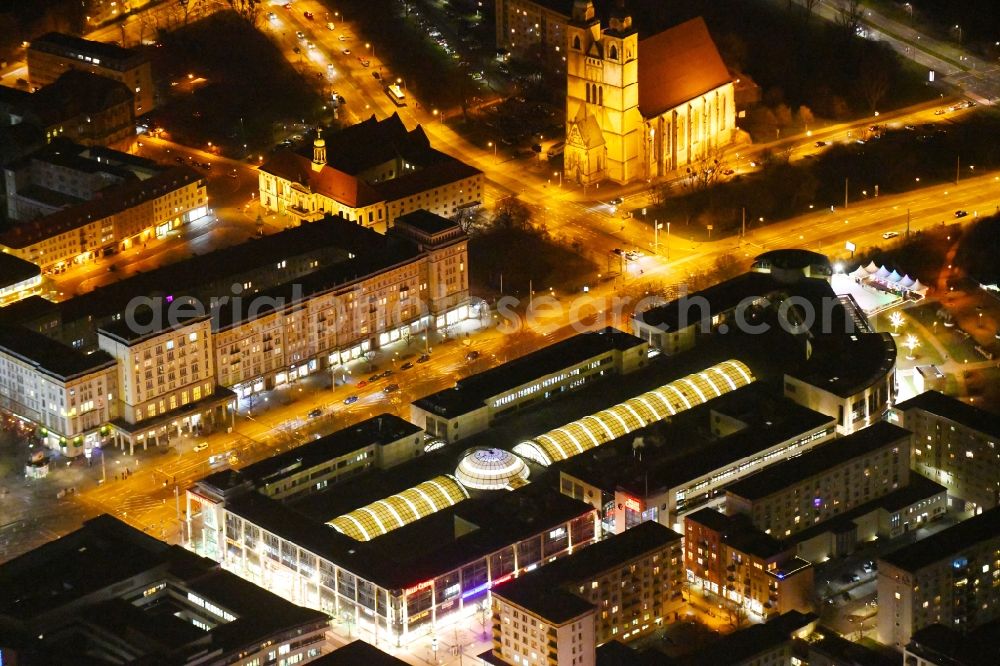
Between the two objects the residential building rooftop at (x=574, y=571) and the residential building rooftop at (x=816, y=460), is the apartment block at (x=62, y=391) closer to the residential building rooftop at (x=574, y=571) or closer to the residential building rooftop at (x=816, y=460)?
the residential building rooftop at (x=574, y=571)

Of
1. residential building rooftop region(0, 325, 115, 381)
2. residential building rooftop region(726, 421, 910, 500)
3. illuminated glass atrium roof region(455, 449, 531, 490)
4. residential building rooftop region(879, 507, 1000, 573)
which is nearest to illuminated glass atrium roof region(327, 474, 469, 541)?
illuminated glass atrium roof region(455, 449, 531, 490)

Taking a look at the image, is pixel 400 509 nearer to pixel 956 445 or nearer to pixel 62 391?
pixel 62 391

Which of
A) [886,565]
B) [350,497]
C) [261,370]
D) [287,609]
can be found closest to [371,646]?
[287,609]

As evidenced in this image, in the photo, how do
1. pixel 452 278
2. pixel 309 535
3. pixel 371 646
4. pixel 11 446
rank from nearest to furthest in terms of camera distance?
pixel 371 646 < pixel 309 535 < pixel 11 446 < pixel 452 278

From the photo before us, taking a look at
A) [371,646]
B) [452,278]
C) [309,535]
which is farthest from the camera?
[452,278]

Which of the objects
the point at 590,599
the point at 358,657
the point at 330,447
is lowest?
the point at 590,599

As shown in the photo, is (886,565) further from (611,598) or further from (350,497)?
(350,497)

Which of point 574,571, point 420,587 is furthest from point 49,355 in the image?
point 574,571

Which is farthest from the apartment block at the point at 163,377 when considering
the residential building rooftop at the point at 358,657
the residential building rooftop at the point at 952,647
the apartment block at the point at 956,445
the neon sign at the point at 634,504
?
the residential building rooftop at the point at 952,647
